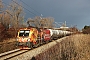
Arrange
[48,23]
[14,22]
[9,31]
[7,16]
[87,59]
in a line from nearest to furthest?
[87,59], [9,31], [14,22], [7,16], [48,23]

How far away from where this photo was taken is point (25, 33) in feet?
68.9

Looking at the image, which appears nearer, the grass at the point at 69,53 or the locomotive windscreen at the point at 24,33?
the grass at the point at 69,53

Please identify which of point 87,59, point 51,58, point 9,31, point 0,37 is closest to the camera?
point 87,59

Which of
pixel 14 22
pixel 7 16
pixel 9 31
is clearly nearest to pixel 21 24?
pixel 14 22

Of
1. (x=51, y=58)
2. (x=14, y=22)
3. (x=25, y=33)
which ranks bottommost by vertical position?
(x=51, y=58)

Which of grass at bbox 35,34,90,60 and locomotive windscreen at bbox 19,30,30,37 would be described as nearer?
grass at bbox 35,34,90,60

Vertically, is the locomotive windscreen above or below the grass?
above

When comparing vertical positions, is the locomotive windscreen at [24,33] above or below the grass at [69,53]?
above

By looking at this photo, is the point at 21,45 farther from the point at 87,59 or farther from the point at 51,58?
the point at 87,59

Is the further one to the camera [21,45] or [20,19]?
[20,19]

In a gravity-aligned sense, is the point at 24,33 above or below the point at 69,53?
above

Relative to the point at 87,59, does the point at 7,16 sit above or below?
above

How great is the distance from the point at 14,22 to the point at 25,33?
31.1m

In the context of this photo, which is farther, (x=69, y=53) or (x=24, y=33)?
(x=24, y=33)
